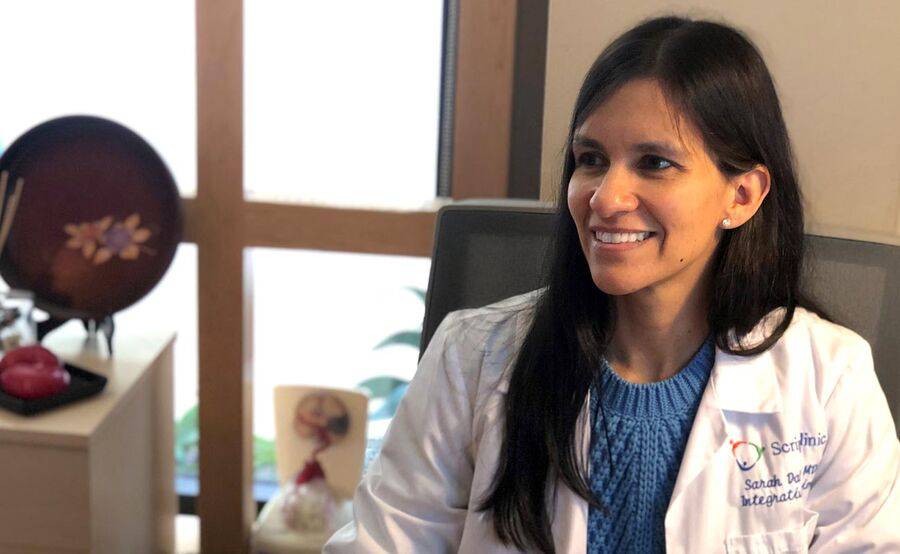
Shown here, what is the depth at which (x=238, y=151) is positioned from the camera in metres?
1.91

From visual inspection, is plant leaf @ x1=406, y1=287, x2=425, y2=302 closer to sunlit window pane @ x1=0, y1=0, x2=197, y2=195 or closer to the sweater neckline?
sunlit window pane @ x1=0, y1=0, x2=197, y2=195

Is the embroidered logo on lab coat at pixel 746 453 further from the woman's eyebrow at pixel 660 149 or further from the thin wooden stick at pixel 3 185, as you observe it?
the thin wooden stick at pixel 3 185

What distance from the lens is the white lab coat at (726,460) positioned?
118cm

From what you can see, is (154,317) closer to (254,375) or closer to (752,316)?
(254,375)

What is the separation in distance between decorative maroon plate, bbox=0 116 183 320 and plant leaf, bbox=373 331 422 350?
20.1 inches

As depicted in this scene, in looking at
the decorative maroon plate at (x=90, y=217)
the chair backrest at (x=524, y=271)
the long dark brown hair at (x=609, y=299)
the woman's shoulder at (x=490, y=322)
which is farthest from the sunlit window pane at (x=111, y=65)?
the long dark brown hair at (x=609, y=299)

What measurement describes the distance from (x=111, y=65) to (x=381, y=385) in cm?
86

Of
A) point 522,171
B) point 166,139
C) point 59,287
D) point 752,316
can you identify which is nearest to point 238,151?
point 166,139

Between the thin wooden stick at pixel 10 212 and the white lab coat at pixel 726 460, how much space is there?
949 mm

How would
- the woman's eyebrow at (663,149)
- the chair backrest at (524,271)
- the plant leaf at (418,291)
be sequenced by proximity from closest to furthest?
the woman's eyebrow at (663,149)
the chair backrest at (524,271)
the plant leaf at (418,291)

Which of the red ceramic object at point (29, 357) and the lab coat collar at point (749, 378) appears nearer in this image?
the lab coat collar at point (749, 378)

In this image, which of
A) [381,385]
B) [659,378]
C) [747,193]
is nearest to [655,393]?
[659,378]

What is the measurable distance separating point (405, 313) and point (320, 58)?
1.84 ft

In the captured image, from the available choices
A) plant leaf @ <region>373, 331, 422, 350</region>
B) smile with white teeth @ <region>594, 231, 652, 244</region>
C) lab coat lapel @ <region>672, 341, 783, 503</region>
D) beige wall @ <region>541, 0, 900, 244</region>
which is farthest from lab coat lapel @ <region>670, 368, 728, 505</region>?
plant leaf @ <region>373, 331, 422, 350</region>
